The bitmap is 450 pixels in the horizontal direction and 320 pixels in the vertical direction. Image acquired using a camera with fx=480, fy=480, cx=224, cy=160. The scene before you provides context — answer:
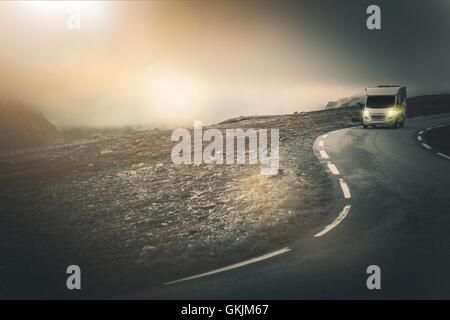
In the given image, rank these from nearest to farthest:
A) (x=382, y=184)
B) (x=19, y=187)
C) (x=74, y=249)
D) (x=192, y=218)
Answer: (x=74, y=249), (x=192, y=218), (x=382, y=184), (x=19, y=187)

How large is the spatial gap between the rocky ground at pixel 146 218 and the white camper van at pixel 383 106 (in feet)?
26.0

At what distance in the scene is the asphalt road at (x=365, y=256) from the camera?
23.6 ft

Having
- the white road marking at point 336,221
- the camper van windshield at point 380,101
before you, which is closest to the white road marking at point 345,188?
the white road marking at point 336,221

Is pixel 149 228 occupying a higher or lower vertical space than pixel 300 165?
lower

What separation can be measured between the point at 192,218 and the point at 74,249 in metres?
3.29

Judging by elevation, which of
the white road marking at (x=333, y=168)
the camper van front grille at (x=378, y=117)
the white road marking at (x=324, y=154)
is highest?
the camper van front grille at (x=378, y=117)

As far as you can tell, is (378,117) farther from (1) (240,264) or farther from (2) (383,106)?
(1) (240,264)

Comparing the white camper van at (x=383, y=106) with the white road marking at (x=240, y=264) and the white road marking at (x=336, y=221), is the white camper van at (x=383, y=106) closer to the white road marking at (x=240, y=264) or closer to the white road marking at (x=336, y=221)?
the white road marking at (x=336, y=221)

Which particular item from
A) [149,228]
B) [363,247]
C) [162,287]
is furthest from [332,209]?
[162,287]

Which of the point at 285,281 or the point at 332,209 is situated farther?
the point at 332,209

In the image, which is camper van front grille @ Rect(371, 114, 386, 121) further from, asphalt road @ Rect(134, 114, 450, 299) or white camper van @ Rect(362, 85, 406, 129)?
asphalt road @ Rect(134, 114, 450, 299)

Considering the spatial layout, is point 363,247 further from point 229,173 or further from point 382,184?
point 229,173

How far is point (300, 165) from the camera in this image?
1870 cm

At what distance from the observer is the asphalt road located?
720 cm
